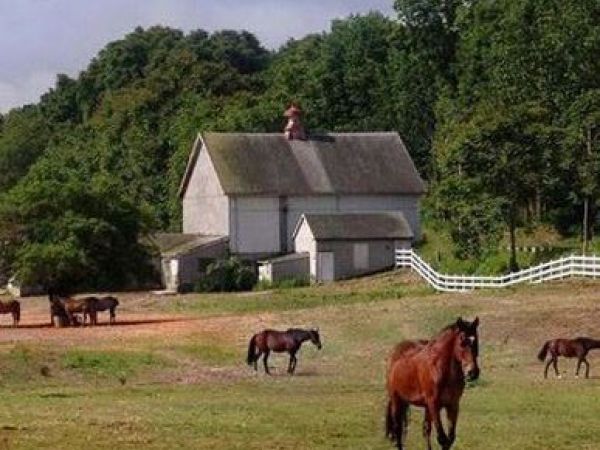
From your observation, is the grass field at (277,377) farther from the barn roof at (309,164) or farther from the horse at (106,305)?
the barn roof at (309,164)

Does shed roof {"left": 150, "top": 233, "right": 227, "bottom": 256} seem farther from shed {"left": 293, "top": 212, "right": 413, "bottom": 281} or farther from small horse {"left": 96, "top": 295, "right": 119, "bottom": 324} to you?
small horse {"left": 96, "top": 295, "right": 119, "bottom": 324}

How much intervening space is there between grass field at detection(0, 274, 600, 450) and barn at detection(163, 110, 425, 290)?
15.9m

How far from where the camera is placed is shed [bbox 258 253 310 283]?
246 feet

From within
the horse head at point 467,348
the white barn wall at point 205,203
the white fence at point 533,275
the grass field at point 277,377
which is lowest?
the grass field at point 277,377

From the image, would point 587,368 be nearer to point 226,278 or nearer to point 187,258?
point 226,278

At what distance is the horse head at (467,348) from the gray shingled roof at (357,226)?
59315 mm

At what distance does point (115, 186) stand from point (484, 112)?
2096 centimetres

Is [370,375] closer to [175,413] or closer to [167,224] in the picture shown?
[175,413]

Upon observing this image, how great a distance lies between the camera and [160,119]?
121 m

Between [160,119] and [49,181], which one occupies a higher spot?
[160,119]

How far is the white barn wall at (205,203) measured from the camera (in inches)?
3187

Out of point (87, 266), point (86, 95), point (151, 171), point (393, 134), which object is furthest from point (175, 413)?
point (86, 95)

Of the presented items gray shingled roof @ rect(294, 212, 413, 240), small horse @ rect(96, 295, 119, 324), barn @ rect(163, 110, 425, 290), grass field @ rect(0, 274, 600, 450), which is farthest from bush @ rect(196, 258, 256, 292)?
small horse @ rect(96, 295, 119, 324)

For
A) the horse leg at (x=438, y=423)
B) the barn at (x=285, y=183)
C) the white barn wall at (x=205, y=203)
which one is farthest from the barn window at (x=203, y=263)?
the horse leg at (x=438, y=423)
